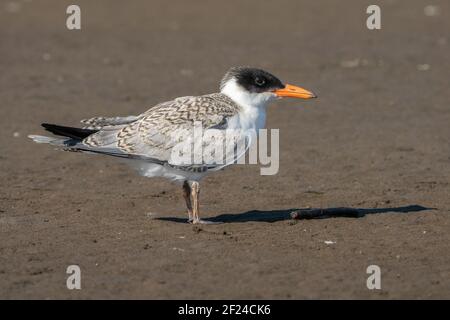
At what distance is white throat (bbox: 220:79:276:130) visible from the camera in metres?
9.36

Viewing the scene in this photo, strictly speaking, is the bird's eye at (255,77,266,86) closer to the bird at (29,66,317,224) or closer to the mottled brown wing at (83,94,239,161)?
the bird at (29,66,317,224)

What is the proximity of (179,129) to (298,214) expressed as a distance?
57.4 inches

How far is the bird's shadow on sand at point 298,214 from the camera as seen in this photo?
9430 millimetres

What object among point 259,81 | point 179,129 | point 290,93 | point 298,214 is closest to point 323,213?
point 298,214

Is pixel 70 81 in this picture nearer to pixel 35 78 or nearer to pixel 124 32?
pixel 35 78

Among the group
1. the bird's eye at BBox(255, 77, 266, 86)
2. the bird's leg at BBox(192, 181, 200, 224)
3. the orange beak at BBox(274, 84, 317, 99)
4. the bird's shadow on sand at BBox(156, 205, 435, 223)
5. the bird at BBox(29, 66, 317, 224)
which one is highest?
the bird's eye at BBox(255, 77, 266, 86)

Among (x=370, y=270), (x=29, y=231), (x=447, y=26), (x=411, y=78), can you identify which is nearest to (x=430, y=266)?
(x=370, y=270)

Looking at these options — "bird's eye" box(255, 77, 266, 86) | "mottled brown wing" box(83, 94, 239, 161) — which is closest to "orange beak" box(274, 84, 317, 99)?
"bird's eye" box(255, 77, 266, 86)

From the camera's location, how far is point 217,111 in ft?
29.9

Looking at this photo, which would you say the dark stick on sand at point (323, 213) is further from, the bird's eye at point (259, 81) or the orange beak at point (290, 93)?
the bird's eye at point (259, 81)

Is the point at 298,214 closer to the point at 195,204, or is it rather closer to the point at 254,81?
the point at 195,204

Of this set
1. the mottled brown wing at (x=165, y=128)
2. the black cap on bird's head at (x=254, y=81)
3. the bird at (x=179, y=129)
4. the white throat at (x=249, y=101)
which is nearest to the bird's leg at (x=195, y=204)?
the bird at (x=179, y=129)

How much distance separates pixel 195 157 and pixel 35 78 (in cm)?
855

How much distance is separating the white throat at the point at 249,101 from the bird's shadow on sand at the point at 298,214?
928 millimetres
